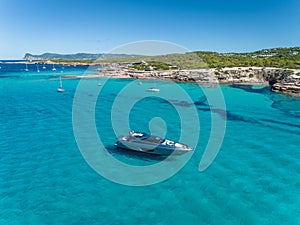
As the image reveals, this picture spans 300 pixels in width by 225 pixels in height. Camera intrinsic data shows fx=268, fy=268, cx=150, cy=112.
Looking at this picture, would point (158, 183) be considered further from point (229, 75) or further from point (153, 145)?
point (229, 75)

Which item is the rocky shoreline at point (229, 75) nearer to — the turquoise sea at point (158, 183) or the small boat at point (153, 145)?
the turquoise sea at point (158, 183)

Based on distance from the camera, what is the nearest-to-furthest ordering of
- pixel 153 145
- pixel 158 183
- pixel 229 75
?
pixel 158 183, pixel 153 145, pixel 229 75

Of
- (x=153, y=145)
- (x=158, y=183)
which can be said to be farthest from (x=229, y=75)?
(x=158, y=183)

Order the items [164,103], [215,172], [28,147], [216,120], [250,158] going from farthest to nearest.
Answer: [164,103], [216,120], [28,147], [250,158], [215,172]

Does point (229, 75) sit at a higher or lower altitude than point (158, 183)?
higher

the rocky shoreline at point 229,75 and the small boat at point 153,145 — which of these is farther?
the rocky shoreline at point 229,75

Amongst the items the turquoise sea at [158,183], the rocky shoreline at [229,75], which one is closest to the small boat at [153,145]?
the turquoise sea at [158,183]

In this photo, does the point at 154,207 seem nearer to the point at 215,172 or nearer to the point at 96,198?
the point at 96,198

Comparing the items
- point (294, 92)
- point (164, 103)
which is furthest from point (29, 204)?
point (294, 92)
